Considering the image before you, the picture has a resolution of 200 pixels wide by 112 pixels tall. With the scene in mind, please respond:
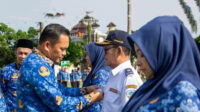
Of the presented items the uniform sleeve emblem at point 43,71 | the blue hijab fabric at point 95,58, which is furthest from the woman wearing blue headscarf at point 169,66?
the blue hijab fabric at point 95,58

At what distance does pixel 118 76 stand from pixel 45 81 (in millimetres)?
891

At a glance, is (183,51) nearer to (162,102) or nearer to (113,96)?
(162,102)

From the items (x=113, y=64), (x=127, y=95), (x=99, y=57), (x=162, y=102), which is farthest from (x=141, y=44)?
(x=99, y=57)

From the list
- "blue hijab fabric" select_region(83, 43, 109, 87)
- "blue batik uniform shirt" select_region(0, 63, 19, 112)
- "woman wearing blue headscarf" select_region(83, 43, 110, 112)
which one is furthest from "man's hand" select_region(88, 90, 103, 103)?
"blue batik uniform shirt" select_region(0, 63, 19, 112)

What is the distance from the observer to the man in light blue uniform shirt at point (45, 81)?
2.60 meters

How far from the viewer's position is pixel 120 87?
2.92 meters

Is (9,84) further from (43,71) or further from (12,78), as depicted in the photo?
(43,71)

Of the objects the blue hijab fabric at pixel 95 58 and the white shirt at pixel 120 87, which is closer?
the white shirt at pixel 120 87

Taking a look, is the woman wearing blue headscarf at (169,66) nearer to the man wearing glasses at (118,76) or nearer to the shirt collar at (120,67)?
the man wearing glasses at (118,76)

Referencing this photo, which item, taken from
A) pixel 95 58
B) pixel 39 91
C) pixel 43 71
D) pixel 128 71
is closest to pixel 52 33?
pixel 43 71

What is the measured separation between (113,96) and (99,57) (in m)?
1.44

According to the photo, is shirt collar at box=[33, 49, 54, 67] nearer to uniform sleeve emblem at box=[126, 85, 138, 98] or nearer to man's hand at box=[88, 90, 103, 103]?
man's hand at box=[88, 90, 103, 103]

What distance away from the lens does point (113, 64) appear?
3.32m

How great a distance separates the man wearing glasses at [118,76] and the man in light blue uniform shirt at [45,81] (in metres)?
0.28
